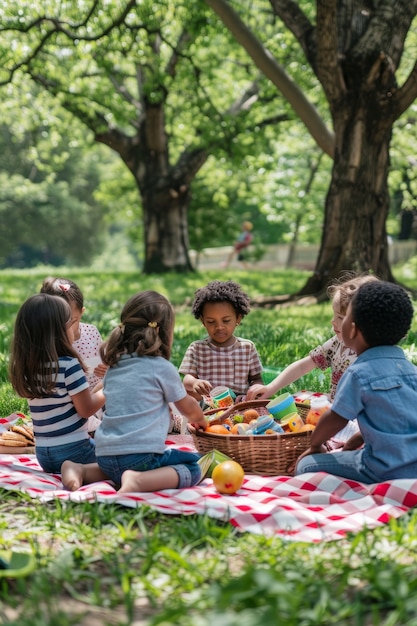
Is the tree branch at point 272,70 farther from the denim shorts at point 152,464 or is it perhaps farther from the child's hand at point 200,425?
the denim shorts at point 152,464

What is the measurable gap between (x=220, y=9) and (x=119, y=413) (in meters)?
7.67

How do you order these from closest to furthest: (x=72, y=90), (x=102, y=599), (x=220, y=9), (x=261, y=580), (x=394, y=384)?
1. (x=261, y=580)
2. (x=102, y=599)
3. (x=394, y=384)
4. (x=220, y=9)
5. (x=72, y=90)

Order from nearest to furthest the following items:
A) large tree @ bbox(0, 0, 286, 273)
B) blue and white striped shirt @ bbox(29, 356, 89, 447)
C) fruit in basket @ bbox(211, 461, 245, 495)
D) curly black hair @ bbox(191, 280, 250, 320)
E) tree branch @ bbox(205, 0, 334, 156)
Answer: fruit in basket @ bbox(211, 461, 245, 495) → blue and white striped shirt @ bbox(29, 356, 89, 447) → curly black hair @ bbox(191, 280, 250, 320) → tree branch @ bbox(205, 0, 334, 156) → large tree @ bbox(0, 0, 286, 273)

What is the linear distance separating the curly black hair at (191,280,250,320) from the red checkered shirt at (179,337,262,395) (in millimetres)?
260

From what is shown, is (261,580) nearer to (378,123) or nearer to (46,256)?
(378,123)

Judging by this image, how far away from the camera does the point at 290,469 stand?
413 centimetres

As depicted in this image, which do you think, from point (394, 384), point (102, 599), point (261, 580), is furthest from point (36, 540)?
point (394, 384)

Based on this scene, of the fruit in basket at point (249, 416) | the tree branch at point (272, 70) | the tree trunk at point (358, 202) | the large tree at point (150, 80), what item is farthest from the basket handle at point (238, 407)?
the large tree at point (150, 80)

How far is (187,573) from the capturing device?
8.55 ft

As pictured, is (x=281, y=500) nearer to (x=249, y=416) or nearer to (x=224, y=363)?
(x=249, y=416)

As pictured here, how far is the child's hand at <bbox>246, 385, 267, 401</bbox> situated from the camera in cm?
495

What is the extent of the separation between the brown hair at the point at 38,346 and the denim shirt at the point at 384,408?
5.01ft

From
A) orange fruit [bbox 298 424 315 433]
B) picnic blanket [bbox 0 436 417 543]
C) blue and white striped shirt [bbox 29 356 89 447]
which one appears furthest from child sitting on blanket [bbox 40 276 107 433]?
orange fruit [bbox 298 424 315 433]

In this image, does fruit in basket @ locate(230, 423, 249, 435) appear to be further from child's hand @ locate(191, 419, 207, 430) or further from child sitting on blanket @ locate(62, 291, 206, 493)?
child sitting on blanket @ locate(62, 291, 206, 493)
